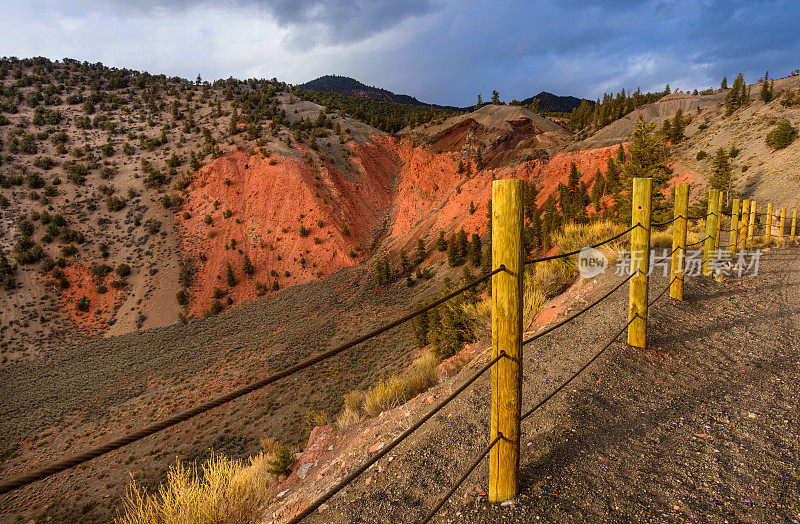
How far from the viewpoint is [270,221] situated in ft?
116

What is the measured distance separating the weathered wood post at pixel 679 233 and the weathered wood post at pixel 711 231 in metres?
2.20

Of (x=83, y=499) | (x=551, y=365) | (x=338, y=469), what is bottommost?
(x=83, y=499)

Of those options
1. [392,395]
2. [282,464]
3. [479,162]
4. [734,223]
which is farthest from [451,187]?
[282,464]

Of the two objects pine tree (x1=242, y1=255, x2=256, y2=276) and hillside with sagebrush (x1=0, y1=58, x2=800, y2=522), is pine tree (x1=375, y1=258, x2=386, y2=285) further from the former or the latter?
pine tree (x1=242, y1=255, x2=256, y2=276)

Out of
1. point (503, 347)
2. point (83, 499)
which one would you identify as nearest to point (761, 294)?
point (503, 347)

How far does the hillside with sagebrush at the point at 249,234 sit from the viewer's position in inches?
633

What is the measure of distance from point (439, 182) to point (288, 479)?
40.4 m

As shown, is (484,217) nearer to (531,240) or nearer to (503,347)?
(531,240)

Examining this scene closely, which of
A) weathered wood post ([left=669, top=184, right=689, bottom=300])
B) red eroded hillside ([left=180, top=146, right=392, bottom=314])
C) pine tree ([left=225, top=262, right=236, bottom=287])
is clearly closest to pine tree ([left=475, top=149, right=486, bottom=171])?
red eroded hillside ([left=180, top=146, right=392, bottom=314])

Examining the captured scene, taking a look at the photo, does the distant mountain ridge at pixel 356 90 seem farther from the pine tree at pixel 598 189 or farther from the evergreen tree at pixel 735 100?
the pine tree at pixel 598 189

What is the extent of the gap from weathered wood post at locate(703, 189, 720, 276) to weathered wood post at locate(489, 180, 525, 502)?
24.7ft

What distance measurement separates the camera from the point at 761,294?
6512 millimetres

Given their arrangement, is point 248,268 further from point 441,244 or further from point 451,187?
point 451,187

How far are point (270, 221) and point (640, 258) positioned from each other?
35.5 meters
